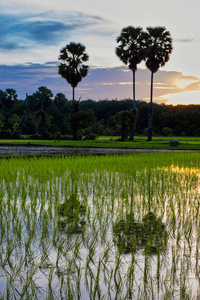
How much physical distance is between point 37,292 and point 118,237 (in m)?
1.81

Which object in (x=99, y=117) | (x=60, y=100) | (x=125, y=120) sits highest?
(x=60, y=100)

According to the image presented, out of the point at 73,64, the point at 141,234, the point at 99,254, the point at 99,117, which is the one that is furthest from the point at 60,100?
the point at 99,254

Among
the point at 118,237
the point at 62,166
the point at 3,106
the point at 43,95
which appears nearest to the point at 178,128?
the point at 43,95

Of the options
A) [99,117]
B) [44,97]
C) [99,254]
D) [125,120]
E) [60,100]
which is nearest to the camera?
[99,254]

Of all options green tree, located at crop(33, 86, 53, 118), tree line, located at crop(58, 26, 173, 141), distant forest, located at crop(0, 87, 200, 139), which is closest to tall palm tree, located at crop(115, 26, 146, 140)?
tree line, located at crop(58, 26, 173, 141)

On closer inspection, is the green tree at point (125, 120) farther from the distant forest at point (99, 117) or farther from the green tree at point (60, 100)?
the green tree at point (60, 100)

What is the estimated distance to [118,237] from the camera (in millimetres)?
4777

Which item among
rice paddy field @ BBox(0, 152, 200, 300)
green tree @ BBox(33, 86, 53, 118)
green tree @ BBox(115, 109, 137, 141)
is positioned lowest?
rice paddy field @ BBox(0, 152, 200, 300)

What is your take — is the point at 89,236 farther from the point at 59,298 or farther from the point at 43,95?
the point at 43,95

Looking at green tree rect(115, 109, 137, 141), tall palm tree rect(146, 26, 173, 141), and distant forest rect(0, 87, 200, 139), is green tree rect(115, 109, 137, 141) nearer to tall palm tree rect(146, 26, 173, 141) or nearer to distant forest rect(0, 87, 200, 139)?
tall palm tree rect(146, 26, 173, 141)

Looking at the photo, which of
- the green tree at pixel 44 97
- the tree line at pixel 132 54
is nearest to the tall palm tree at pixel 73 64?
the tree line at pixel 132 54

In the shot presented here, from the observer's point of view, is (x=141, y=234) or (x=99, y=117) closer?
(x=141, y=234)

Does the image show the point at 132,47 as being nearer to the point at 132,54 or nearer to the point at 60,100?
the point at 132,54

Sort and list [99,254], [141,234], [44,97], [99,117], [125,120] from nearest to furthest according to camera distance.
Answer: [99,254] → [141,234] → [125,120] → [44,97] → [99,117]
